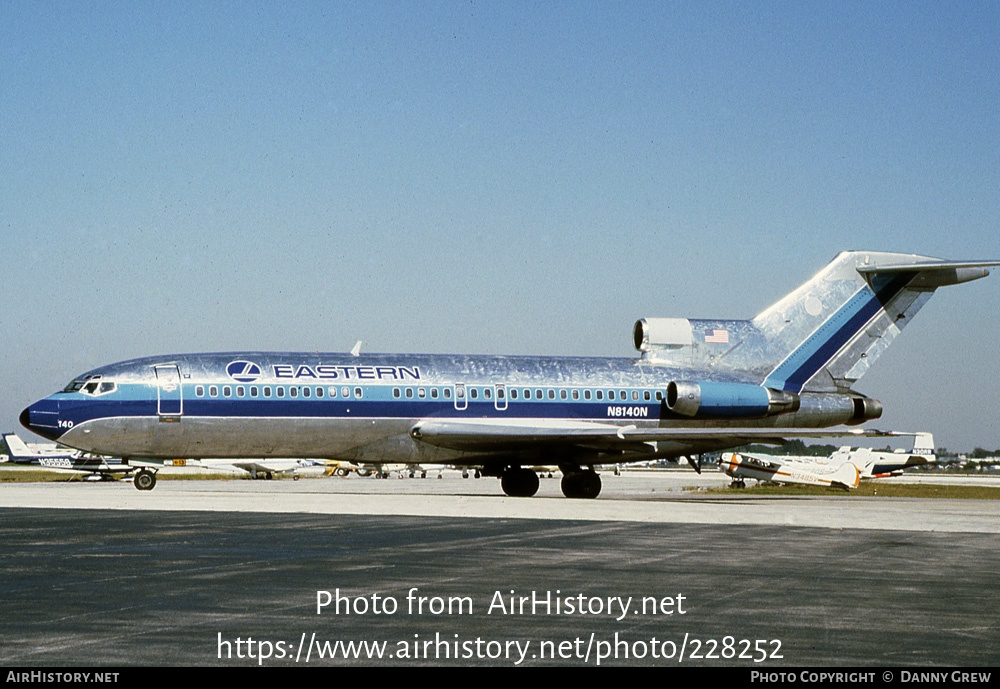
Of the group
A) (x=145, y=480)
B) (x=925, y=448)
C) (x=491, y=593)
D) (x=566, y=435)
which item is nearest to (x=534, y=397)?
(x=566, y=435)

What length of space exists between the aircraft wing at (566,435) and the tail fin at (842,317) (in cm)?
427

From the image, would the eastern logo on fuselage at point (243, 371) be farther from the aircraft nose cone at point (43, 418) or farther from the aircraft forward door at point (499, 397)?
the aircraft forward door at point (499, 397)

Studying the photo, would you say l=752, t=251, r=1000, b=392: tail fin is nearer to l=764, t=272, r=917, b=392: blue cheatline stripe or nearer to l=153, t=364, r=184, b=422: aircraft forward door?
l=764, t=272, r=917, b=392: blue cheatline stripe

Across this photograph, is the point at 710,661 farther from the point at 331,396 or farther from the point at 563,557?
the point at 331,396

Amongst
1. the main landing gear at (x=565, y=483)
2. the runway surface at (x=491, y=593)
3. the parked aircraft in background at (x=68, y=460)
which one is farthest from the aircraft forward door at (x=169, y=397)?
the parked aircraft in background at (x=68, y=460)

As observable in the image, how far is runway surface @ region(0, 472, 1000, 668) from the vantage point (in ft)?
28.2

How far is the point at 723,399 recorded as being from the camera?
36.9 m

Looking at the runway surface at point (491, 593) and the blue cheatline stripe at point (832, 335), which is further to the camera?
the blue cheatline stripe at point (832, 335)

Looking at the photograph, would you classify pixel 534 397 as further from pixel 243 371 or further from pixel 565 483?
pixel 243 371

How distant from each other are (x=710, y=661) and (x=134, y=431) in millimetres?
27714

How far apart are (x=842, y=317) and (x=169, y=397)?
72.1ft

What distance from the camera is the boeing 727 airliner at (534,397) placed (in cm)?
3366

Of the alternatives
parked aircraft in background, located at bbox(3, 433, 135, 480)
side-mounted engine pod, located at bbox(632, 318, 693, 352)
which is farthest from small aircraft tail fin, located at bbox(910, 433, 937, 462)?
parked aircraft in background, located at bbox(3, 433, 135, 480)
